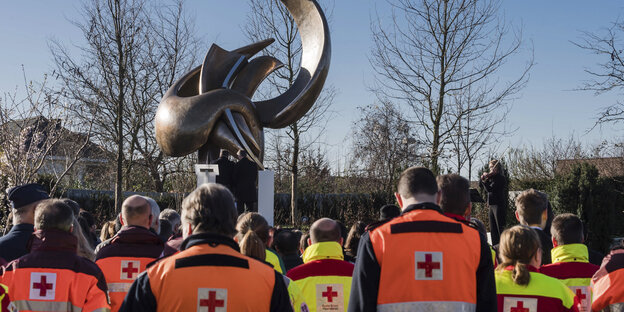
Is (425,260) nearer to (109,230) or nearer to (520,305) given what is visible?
(520,305)

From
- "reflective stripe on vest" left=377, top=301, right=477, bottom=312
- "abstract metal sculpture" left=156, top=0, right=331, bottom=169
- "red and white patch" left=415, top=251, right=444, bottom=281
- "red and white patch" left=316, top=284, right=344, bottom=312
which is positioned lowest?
"red and white patch" left=316, top=284, right=344, bottom=312

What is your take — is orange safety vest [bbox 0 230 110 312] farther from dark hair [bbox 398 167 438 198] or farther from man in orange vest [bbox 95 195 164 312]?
dark hair [bbox 398 167 438 198]

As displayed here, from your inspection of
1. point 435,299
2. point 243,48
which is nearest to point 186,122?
point 243,48

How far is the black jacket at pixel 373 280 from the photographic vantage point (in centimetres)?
308

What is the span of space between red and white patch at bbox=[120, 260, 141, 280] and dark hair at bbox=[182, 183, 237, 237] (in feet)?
5.24

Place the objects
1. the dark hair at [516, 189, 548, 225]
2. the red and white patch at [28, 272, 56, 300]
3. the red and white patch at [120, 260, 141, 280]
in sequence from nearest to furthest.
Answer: the red and white patch at [28, 272, 56, 300], the red and white patch at [120, 260, 141, 280], the dark hair at [516, 189, 548, 225]

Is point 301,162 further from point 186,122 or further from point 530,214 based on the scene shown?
point 530,214

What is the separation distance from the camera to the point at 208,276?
259 cm

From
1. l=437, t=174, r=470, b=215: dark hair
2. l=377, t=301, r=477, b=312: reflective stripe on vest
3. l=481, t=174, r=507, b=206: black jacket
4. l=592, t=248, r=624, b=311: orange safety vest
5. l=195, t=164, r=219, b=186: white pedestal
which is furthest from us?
l=195, t=164, r=219, b=186: white pedestal

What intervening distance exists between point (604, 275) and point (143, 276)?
3.00 m

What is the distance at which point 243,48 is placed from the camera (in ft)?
50.0

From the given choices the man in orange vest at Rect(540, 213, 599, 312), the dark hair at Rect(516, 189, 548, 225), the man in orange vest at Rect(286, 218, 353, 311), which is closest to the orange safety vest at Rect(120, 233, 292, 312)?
the man in orange vest at Rect(286, 218, 353, 311)

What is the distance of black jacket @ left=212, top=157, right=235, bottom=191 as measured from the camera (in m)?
11.4

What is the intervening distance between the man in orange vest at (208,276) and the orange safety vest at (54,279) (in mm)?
949
